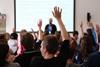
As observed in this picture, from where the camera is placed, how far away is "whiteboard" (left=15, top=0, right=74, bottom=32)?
1041 cm

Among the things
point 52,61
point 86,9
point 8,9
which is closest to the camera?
point 52,61

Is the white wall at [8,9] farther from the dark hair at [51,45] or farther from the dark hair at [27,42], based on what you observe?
the dark hair at [51,45]

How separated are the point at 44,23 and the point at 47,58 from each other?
7.75m

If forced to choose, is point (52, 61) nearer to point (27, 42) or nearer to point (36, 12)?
point (27, 42)

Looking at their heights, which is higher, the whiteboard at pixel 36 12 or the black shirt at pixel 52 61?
the whiteboard at pixel 36 12

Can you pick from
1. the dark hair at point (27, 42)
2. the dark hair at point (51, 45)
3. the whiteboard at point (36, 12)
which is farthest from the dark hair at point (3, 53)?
the whiteboard at point (36, 12)

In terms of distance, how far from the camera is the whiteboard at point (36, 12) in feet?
34.1

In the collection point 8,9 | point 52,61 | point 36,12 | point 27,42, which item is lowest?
point 52,61

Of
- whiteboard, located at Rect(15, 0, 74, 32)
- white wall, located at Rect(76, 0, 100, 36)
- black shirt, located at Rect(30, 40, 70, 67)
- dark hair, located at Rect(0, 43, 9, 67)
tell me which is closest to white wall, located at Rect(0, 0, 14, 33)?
whiteboard, located at Rect(15, 0, 74, 32)

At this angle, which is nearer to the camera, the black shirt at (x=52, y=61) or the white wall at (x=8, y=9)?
the black shirt at (x=52, y=61)

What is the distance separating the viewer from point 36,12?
10.5 m

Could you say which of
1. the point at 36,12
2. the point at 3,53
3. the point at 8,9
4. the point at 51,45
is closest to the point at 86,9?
the point at 36,12

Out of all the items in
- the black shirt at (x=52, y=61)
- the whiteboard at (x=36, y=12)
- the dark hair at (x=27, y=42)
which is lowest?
the black shirt at (x=52, y=61)

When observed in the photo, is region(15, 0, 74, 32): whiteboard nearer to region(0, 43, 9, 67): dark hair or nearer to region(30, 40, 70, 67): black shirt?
region(30, 40, 70, 67): black shirt
